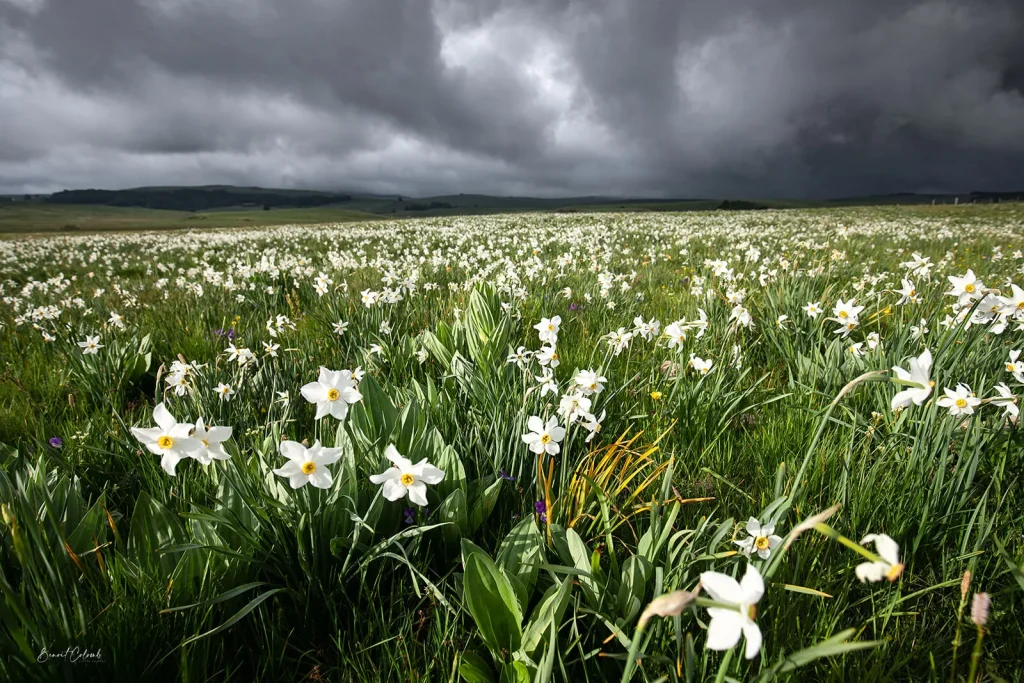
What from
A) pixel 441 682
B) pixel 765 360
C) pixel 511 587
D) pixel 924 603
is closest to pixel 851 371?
pixel 765 360

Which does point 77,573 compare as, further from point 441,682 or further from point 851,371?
point 851,371

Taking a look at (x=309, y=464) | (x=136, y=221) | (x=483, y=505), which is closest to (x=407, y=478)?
(x=309, y=464)

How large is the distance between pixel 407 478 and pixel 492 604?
0.48m

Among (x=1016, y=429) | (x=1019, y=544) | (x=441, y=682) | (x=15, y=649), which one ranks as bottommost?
(x=441, y=682)

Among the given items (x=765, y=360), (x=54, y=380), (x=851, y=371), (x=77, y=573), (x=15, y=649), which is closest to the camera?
(x=15, y=649)

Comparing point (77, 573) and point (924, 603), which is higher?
point (77, 573)

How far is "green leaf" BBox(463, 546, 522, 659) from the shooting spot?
1.46 meters

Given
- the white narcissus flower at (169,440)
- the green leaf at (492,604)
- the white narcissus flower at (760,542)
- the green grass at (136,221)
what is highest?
the green grass at (136,221)

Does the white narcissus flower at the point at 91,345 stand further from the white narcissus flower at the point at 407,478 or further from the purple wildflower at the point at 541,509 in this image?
the purple wildflower at the point at 541,509

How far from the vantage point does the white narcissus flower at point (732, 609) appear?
0.86 metres

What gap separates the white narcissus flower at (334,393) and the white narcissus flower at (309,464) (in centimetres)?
16

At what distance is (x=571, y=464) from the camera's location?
234 cm

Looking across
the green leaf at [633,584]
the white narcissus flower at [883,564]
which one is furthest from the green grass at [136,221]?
the white narcissus flower at [883,564]

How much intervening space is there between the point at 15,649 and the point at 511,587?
125cm
